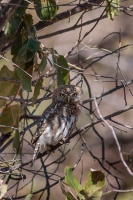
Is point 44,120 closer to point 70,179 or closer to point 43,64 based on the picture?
point 43,64

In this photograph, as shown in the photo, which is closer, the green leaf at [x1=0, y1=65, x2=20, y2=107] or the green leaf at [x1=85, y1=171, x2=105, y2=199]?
the green leaf at [x1=85, y1=171, x2=105, y2=199]

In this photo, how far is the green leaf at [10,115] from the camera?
317 centimetres

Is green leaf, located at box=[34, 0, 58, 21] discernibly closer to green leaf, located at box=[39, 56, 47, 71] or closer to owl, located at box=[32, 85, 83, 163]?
green leaf, located at box=[39, 56, 47, 71]

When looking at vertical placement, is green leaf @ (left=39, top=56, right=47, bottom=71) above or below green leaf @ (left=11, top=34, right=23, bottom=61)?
below

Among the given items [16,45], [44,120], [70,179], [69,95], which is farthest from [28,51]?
[69,95]

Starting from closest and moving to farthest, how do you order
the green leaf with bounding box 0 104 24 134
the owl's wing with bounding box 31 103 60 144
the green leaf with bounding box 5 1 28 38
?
the green leaf with bounding box 5 1 28 38 < the green leaf with bounding box 0 104 24 134 < the owl's wing with bounding box 31 103 60 144

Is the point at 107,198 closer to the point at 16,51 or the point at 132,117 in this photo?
the point at 132,117

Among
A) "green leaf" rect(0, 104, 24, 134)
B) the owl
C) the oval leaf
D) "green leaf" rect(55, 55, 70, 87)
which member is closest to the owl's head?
the owl

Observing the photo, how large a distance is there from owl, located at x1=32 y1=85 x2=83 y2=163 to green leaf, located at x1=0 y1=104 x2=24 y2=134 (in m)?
0.35

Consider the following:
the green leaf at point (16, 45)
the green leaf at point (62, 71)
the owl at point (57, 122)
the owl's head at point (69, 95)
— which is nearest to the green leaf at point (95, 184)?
the green leaf at point (62, 71)

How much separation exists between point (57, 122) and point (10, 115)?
2.09ft

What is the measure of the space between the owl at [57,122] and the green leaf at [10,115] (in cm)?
35

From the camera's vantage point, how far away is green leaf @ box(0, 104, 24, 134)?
10.4ft

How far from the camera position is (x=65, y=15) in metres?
3.36
